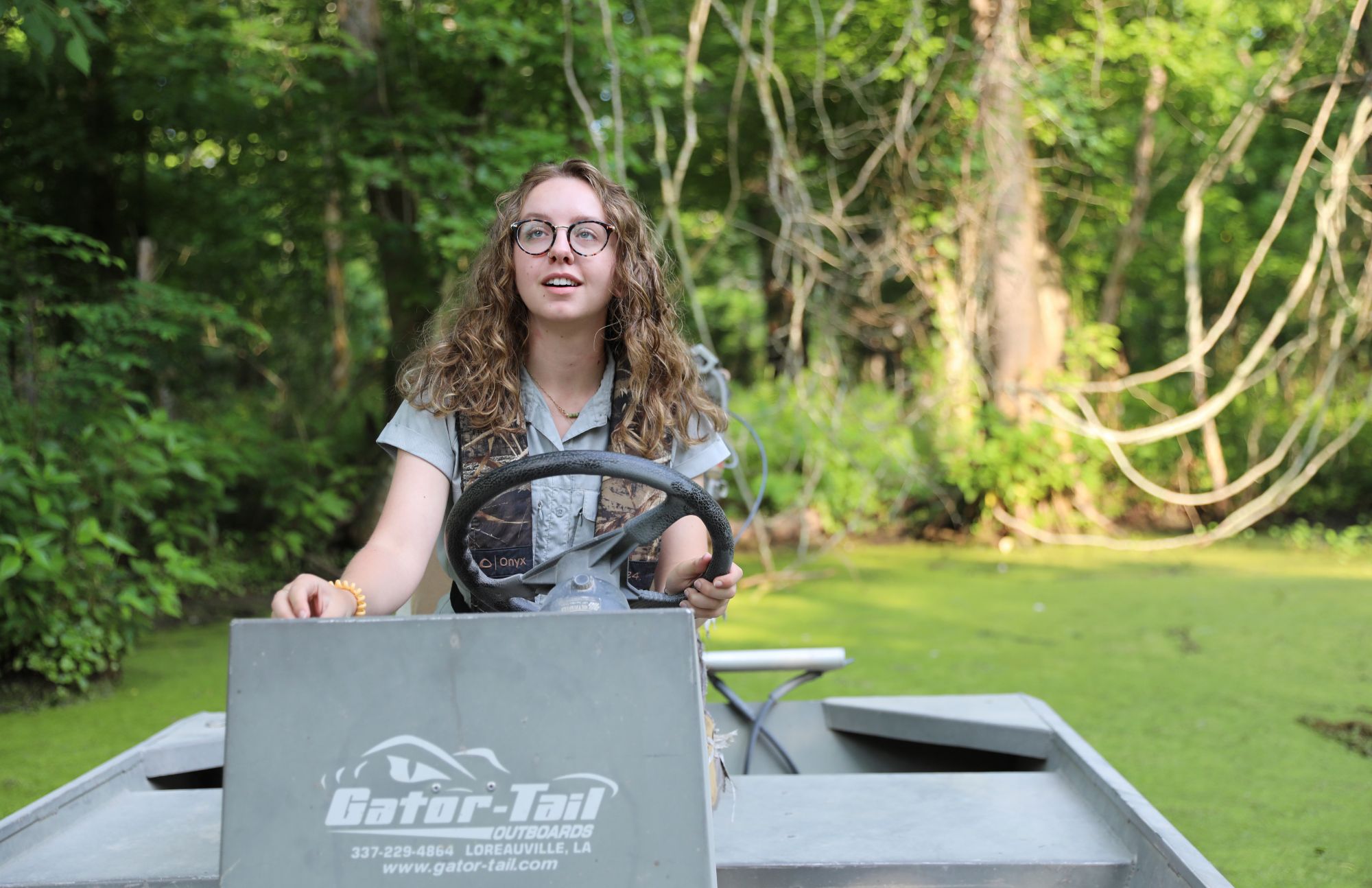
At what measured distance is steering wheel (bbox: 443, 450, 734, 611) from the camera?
1201mm

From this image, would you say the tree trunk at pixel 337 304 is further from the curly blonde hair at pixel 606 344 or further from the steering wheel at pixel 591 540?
the steering wheel at pixel 591 540

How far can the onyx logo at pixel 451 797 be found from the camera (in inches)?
39.1

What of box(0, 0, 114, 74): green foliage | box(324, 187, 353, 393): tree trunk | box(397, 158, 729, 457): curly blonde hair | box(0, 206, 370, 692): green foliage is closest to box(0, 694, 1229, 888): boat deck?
box(397, 158, 729, 457): curly blonde hair

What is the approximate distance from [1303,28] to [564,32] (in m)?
2.89

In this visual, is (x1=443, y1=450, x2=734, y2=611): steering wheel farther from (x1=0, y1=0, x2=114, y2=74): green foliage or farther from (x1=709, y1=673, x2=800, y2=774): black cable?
(x1=0, y1=0, x2=114, y2=74): green foliage

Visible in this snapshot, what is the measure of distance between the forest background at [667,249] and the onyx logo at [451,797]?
237 centimetres

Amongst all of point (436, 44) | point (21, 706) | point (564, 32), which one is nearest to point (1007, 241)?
point (564, 32)

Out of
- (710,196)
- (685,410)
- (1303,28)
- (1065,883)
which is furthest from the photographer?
(710,196)

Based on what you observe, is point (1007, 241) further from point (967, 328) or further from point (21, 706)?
point (21, 706)

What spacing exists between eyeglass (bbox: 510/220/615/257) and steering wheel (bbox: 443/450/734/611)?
1.27ft

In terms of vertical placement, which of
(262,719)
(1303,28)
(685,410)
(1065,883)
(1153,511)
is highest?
(1303,28)

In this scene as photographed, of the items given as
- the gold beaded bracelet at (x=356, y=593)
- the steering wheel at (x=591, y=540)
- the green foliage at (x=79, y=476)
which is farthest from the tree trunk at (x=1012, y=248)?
the gold beaded bracelet at (x=356, y=593)

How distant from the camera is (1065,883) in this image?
133 cm

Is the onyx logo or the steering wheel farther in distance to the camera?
the steering wheel
